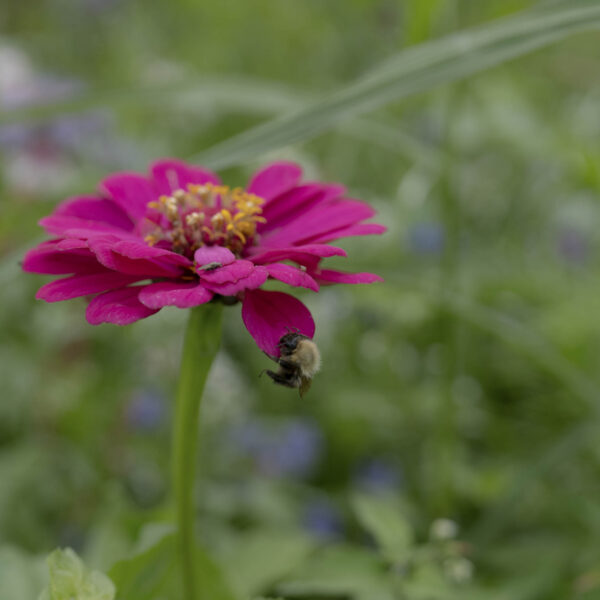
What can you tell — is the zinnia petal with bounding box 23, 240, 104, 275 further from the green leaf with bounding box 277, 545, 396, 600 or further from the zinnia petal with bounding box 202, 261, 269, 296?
the green leaf with bounding box 277, 545, 396, 600

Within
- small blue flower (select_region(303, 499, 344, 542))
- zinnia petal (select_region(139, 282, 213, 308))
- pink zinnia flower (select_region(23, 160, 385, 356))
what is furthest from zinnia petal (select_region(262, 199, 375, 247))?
small blue flower (select_region(303, 499, 344, 542))

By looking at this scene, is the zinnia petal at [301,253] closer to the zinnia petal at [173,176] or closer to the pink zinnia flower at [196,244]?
the pink zinnia flower at [196,244]

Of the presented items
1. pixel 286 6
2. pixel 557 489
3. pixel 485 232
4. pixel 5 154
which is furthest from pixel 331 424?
pixel 286 6

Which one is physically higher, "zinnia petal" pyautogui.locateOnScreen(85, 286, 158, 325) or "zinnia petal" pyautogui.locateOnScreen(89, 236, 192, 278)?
"zinnia petal" pyautogui.locateOnScreen(89, 236, 192, 278)

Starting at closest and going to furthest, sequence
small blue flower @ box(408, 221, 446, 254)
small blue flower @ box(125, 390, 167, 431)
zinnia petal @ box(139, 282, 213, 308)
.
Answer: zinnia petal @ box(139, 282, 213, 308) → small blue flower @ box(125, 390, 167, 431) → small blue flower @ box(408, 221, 446, 254)

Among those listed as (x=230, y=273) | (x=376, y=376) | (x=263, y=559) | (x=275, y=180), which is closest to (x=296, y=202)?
(x=275, y=180)

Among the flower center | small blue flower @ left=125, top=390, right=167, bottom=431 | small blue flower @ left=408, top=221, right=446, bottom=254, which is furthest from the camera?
small blue flower @ left=408, top=221, right=446, bottom=254

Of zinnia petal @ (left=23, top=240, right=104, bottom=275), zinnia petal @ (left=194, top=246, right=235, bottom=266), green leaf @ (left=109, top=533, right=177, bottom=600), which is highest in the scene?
zinnia petal @ (left=23, top=240, right=104, bottom=275)
